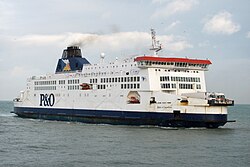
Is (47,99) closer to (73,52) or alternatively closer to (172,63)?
(73,52)

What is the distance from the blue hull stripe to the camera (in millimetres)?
32250

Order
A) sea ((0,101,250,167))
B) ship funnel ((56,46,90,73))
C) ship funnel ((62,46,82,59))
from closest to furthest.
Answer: sea ((0,101,250,167)) < ship funnel ((56,46,90,73)) < ship funnel ((62,46,82,59))

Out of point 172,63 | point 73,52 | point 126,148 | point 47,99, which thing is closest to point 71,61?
point 73,52

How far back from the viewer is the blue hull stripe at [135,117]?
32.2m

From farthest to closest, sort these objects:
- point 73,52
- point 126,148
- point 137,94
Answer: point 73,52, point 137,94, point 126,148

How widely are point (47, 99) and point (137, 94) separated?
13.9 meters

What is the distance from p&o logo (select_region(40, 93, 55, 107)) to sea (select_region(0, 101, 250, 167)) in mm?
11613

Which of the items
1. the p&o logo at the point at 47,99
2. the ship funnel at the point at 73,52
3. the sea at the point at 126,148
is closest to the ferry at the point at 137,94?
the p&o logo at the point at 47,99

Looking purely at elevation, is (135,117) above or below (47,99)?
below

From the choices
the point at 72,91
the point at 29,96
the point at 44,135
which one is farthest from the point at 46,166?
the point at 29,96

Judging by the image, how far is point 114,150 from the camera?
23781 millimetres

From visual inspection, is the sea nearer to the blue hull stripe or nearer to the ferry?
the blue hull stripe

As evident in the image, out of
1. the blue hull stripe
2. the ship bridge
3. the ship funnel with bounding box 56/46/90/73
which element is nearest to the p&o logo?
the blue hull stripe

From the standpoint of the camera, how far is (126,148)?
24.4 meters
